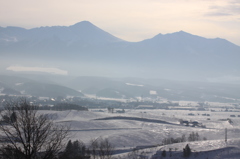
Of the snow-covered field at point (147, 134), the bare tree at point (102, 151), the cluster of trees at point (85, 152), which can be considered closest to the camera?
the cluster of trees at point (85, 152)

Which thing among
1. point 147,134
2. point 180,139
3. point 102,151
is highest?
point 102,151

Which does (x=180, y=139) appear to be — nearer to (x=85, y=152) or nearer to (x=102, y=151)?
(x=85, y=152)

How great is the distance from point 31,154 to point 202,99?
4761 inches

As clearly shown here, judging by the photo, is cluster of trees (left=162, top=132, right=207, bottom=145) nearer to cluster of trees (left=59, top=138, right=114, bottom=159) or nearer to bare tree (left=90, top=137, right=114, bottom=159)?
bare tree (left=90, top=137, right=114, bottom=159)

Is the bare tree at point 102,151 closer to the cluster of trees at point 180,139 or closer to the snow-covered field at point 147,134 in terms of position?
the snow-covered field at point 147,134

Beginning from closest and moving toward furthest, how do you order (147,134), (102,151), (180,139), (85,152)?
1. (102,151)
2. (85,152)
3. (180,139)
4. (147,134)

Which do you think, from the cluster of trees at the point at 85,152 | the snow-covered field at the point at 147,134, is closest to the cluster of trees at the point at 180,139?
the snow-covered field at the point at 147,134

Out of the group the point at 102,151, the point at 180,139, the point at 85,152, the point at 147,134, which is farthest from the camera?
the point at 147,134

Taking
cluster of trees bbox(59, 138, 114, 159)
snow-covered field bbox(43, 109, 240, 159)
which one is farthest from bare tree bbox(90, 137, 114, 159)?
snow-covered field bbox(43, 109, 240, 159)

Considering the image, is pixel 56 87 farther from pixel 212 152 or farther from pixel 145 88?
pixel 212 152

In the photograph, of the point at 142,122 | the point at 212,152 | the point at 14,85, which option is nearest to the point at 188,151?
the point at 212,152

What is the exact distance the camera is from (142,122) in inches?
2237

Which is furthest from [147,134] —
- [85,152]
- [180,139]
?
[85,152]

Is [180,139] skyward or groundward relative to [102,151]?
groundward
